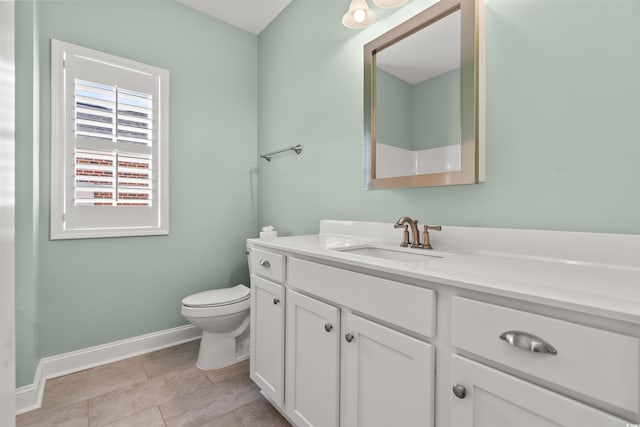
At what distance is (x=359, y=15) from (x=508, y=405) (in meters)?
1.75

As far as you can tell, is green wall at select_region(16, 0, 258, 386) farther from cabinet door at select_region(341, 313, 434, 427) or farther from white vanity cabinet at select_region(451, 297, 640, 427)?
white vanity cabinet at select_region(451, 297, 640, 427)

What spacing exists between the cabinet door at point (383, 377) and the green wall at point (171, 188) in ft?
5.80

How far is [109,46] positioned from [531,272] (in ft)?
9.09

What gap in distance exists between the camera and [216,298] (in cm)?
199

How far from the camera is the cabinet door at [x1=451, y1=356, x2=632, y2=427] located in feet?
1.88

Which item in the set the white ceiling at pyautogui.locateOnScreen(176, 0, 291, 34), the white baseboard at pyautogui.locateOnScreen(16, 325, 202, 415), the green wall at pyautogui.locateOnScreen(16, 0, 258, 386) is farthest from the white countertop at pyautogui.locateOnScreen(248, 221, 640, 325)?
the white ceiling at pyautogui.locateOnScreen(176, 0, 291, 34)

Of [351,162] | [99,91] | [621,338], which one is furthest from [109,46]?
[621,338]

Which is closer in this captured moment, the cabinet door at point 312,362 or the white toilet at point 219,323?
the cabinet door at point 312,362

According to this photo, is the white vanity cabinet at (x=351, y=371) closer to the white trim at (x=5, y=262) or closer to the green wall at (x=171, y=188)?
the white trim at (x=5, y=262)

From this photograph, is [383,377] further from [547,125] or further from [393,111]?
[393,111]

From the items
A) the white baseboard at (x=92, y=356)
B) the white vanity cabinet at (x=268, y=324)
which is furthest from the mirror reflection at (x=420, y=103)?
the white baseboard at (x=92, y=356)

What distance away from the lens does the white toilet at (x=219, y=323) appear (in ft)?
6.16

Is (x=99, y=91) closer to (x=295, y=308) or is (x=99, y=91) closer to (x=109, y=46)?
(x=109, y=46)

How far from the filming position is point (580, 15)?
0.98 m
